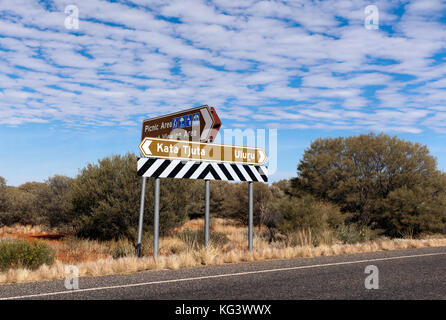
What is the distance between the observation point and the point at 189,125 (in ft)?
43.8

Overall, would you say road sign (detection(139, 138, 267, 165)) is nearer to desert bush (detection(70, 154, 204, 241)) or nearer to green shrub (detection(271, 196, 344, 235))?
green shrub (detection(271, 196, 344, 235))

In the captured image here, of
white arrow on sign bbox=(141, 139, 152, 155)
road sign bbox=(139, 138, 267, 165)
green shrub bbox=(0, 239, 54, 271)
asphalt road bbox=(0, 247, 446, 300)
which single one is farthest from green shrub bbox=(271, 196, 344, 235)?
green shrub bbox=(0, 239, 54, 271)

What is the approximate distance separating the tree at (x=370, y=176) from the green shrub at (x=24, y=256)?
51.5 feet

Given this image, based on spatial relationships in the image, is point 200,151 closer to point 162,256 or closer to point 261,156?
point 261,156

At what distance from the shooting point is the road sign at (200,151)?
11133 mm

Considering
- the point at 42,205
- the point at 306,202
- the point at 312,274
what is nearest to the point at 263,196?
the point at 306,202

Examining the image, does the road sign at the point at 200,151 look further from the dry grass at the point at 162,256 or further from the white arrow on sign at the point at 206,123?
the dry grass at the point at 162,256

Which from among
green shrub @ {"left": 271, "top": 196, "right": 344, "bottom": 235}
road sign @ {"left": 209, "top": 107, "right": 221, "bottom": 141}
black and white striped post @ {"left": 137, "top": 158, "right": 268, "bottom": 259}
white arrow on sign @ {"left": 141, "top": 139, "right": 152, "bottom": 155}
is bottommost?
green shrub @ {"left": 271, "top": 196, "right": 344, "bottom": 235}

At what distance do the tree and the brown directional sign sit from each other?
11772mm

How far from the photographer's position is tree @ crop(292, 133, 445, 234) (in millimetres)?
22562

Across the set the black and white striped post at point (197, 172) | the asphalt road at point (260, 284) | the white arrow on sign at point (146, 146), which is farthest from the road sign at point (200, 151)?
the asphalt road at point (260, 284)

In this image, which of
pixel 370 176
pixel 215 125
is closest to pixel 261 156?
pixel 215 125
